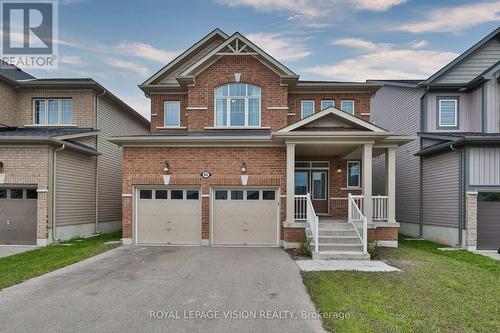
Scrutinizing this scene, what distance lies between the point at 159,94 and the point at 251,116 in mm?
4981

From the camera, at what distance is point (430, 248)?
42.3 feet

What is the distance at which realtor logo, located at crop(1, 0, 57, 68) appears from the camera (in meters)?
13.9

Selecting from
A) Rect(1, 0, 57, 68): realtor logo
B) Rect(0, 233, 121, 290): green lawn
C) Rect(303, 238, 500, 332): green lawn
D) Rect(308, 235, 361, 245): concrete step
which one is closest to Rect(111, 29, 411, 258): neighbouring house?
Rect(308, 235, 361, 245): concrete step

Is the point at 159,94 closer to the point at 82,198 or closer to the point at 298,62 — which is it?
the point at 82,198

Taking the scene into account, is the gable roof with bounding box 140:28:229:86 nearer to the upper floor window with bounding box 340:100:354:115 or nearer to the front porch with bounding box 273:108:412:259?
the upper floor window with bounding box 340:100:354:115

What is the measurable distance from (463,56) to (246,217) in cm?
1337

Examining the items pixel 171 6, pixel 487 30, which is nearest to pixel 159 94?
pixel 171 6

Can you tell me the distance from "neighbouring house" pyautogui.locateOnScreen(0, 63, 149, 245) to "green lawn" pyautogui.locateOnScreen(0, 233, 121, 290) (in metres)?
1.61

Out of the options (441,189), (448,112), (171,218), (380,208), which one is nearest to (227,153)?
(171,218)

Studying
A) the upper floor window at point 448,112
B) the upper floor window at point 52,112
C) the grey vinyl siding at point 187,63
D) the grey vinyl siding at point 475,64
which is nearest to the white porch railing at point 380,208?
the upper floor window at point 448,112

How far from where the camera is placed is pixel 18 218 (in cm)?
1327

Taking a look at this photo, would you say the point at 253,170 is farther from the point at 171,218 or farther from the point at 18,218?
the point at 18,218

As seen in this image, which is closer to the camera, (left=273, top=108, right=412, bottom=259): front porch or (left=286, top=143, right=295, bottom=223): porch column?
(left=273, top=108, right=412, bottom=259): front porch

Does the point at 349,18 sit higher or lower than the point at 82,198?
higher
